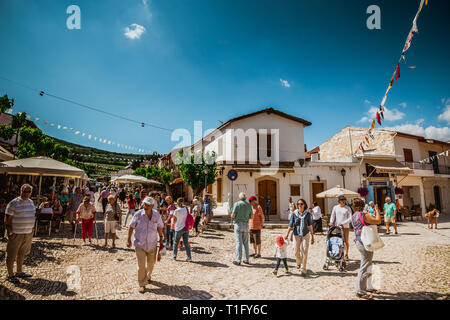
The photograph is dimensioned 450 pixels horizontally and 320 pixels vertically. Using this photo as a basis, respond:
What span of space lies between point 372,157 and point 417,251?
11.2 meters

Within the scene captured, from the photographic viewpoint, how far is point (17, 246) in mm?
4590

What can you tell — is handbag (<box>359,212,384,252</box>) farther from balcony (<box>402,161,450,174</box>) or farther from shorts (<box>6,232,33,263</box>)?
balcony (<box>402,161,450,174</box>)

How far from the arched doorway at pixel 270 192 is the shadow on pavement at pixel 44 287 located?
12918mm

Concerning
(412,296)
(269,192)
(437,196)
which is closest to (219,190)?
(269,192)

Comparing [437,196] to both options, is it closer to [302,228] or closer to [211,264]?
[302,228]

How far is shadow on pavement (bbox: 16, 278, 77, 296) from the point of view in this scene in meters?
4.15

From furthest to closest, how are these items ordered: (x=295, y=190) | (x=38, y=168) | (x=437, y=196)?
(x=437, y=196) < (x=295, y=190) < (x=38, y=168)

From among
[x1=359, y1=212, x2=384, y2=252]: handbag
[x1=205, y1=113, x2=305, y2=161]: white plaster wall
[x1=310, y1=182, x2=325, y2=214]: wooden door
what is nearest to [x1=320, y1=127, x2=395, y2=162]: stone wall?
[x1=310, y1=182, x2=325, y2=214]: wooden door

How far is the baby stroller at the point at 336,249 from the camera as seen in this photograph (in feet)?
18.6

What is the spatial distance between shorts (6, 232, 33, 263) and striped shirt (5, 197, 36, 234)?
0.10 m

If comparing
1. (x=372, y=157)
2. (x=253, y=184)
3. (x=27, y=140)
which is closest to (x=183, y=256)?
(x=253, y=184)

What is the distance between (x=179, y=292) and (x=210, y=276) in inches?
43.9

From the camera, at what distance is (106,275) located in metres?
5.09
